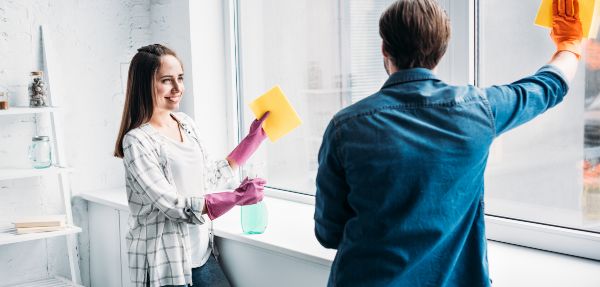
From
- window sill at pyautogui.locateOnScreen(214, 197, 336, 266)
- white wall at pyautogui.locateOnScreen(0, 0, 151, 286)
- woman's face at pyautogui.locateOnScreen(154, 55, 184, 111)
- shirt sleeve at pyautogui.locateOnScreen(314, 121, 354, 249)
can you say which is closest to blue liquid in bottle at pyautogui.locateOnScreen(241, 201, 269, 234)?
window sill at pyautogui.locateOnScreen(214, 197, 336, 266)

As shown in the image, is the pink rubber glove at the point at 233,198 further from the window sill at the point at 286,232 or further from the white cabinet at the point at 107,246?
the white cabinet at the point at 107,246

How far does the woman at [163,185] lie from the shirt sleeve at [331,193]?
699 millimetres

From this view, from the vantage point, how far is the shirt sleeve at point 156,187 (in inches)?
75.6

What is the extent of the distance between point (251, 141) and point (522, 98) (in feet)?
3.59

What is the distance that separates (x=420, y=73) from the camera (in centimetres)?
123

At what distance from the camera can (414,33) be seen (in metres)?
1.21

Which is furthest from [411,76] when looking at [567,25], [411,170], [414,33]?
[567,25]

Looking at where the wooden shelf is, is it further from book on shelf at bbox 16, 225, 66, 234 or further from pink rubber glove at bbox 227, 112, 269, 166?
pink rubber glove at bbox 227, 112, 269, 166

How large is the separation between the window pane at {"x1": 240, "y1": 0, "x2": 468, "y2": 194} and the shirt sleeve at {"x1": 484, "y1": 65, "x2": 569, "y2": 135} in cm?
95

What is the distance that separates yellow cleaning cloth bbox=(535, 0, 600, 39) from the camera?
1.43 metres

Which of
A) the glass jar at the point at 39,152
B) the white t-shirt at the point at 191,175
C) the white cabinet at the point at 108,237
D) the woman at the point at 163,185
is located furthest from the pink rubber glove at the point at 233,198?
the glass jar at the point at 39,152

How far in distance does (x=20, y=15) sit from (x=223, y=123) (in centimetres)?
98

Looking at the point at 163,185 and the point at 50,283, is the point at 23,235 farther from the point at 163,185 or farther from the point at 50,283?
the point at 163,185

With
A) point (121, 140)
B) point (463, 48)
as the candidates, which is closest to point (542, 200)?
point (463, 48)
